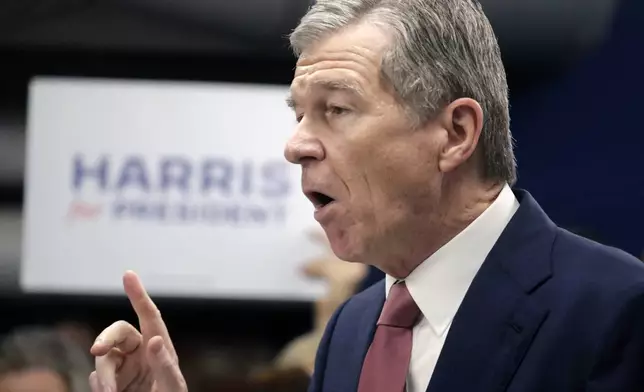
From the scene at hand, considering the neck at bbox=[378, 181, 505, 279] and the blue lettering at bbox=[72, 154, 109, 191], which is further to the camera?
the blue lettering at bbox=[72, 154, 109, 191]

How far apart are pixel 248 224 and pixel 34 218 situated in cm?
65

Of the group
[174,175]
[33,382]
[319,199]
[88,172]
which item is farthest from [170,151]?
[319,199]

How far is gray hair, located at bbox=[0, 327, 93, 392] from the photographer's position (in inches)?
95.2

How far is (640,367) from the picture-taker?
1.15 metres

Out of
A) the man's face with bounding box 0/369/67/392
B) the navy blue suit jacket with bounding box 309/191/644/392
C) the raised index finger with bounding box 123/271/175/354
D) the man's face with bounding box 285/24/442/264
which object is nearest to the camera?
the navy blue suit jacket with bounding box 309/191/644/392

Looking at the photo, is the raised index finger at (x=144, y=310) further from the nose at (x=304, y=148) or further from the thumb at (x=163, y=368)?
the nose at (x=304, y=148)

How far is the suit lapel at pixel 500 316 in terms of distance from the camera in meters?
1.22

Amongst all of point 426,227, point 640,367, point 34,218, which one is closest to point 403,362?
point 426,227

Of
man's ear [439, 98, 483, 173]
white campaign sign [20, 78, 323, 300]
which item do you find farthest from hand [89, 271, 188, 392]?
white campaign sign [20, 78, 323, 300]

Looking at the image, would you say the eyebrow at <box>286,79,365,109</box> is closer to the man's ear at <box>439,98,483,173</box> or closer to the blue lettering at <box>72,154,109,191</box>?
the man's ear at <box>439,98,483,173</box>

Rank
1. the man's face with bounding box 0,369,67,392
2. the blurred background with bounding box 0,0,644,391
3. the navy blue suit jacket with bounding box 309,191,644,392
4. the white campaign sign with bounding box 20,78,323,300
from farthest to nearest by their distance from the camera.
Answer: the white campaign sign with bounding box 20,78,323,300
the blurred background with bounding box 0,0,644,391
the man's face with bounding box 0,369,67,392
the navy blue suit jacket with bounding box 309,191,644,392

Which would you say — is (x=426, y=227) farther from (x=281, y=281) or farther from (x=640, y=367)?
(x=281, y=281)

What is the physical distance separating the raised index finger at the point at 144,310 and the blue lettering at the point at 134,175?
175 centimetres

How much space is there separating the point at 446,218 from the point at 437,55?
Answer: 209 mm
